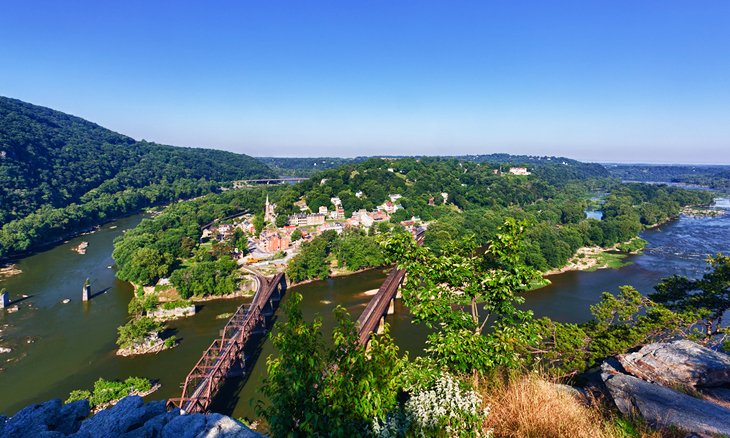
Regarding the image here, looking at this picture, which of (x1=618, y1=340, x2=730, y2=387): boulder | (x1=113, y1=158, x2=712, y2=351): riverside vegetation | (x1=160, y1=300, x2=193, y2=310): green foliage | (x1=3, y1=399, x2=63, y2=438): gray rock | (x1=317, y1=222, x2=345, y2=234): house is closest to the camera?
(x1=3, y1=399, x2=63, y2=438): gray rock

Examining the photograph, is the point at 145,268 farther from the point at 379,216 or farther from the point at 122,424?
the point at 379,216

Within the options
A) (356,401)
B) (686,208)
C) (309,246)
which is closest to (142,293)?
(309,246)

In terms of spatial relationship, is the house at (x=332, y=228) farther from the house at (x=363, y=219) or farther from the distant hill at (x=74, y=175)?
the distant hill at (x=74, y=175)

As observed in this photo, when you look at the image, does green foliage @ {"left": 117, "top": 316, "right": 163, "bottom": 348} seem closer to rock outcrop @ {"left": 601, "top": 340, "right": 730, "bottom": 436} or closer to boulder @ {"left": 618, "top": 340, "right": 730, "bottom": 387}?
rock outcrop @ {"left": 601, "top": 340, "right": 730, "bottom": 436}

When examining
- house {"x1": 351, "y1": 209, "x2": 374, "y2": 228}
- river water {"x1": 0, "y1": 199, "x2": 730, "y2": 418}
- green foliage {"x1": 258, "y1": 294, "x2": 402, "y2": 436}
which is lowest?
river water {"x1": 0, "y1": 199, "x2": 730, "y2": 418}

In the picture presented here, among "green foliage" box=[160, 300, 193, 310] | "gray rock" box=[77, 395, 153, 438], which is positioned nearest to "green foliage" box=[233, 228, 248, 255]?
"green foliage" box=[160, 300, 193, 310]

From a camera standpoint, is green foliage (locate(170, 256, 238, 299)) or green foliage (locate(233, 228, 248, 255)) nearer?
green foliage (locate(170, 256, 238, 299))

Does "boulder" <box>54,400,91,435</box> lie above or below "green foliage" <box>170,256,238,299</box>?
above

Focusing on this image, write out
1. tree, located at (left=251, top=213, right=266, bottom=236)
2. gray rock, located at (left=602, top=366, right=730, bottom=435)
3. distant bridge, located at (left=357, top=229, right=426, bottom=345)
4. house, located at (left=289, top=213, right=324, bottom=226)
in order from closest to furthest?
gray rock, located at (left=602, top=366, right=730, bottom=435)
distant bridge, located at (left=357, top=229, right=426, bottom=345)
tree, located at (left=251, top=213, right=266, bottom=236)
house, located at (left=289, top=213, right=324, bottom=226)
